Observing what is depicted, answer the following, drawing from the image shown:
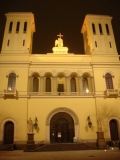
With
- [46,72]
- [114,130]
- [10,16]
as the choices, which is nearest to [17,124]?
[46,72]

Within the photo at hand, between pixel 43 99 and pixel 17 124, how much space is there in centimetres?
477

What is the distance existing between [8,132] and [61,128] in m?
7.12

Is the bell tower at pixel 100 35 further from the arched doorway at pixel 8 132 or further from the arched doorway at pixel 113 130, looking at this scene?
the arched doorway at pixel 8 132

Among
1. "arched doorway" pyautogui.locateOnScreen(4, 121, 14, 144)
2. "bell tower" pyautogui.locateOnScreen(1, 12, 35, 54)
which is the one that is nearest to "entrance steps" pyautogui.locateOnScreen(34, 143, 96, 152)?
"arched doorway" pyautogui.locateOnScreen(4, 121, 14, 144)

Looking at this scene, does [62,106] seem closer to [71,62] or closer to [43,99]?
[43,99]

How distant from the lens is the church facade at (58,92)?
22250 mm

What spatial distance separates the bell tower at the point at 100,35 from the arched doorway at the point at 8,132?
1658 cm

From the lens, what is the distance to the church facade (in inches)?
876

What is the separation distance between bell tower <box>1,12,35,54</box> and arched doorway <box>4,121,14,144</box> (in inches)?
433

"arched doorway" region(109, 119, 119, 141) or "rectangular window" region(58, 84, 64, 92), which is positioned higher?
"rectangular window" region(58, 84, 64, 92)

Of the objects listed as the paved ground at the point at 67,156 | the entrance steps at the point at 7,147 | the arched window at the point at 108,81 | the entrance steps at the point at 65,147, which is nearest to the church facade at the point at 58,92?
the arched window at the point at 108,81

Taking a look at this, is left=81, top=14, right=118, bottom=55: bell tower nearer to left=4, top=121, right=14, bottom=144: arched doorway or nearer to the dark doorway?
the dark doorway

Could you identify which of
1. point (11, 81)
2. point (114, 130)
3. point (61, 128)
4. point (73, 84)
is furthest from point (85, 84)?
point (11, 81)

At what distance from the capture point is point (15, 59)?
25.5 m
